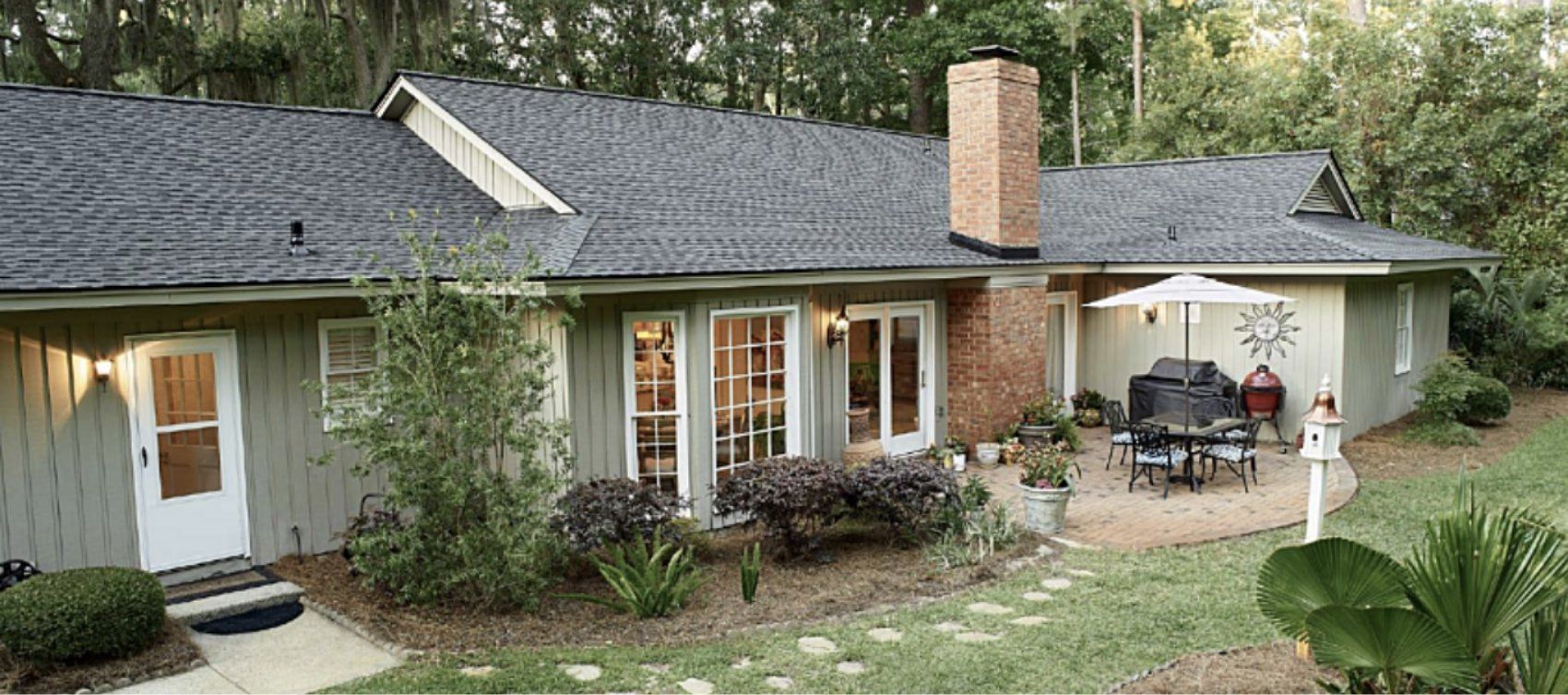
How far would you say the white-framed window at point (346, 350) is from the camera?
8.26 metres

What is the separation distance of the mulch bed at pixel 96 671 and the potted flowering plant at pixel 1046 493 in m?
6.27

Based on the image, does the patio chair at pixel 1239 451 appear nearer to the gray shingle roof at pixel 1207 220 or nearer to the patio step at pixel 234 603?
the gray shingle roof at pixel 1207 220

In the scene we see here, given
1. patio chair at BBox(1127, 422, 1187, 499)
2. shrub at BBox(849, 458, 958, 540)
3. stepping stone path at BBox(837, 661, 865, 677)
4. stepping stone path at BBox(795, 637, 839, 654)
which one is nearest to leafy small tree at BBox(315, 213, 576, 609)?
stepping stone path at BBox(795, 637, 839, 654)

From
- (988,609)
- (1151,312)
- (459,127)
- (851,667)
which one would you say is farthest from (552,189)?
(1151,312)

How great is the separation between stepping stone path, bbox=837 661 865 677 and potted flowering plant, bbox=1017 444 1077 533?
3.41 metres

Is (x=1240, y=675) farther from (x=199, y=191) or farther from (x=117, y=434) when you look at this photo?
(x=199, y=191)

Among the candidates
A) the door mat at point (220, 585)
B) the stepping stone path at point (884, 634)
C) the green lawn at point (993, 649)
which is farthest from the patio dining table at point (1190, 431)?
the door mat at point (220, 585)

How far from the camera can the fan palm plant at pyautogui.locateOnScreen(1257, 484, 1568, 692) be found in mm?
4129

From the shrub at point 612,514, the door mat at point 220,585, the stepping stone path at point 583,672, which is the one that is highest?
the shrub at point 612,514

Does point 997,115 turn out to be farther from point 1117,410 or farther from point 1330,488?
point 1330,488

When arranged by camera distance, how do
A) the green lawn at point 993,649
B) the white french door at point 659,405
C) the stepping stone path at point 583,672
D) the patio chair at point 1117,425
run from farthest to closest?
the patio chair at point 1117,425 → the white french door at point 659,405 → the stepping stone path at point 583,672 → the green lawn at point 993,649

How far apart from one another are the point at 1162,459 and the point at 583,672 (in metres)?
6.68

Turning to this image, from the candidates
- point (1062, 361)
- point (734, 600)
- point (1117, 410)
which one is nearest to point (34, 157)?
point (734, 600)

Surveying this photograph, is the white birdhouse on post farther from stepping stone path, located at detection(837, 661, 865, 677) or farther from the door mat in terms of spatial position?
the door mat
